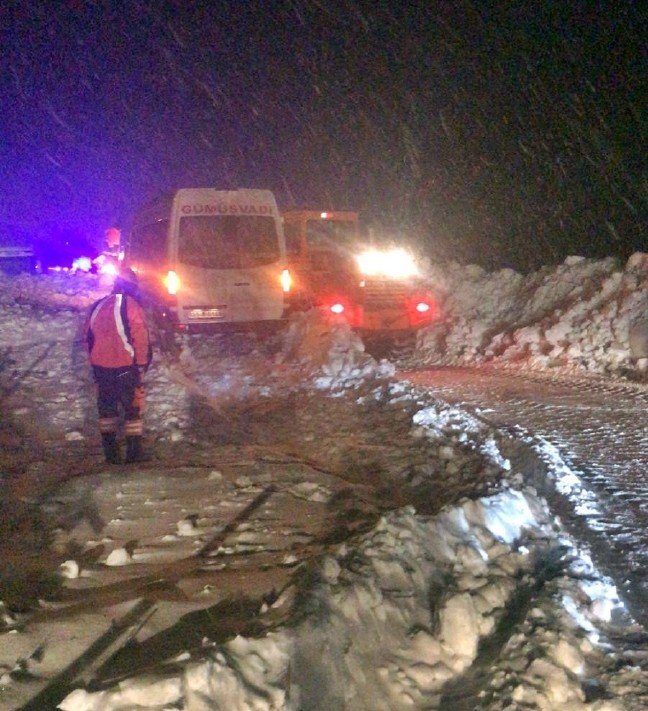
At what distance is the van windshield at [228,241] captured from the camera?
1358cm

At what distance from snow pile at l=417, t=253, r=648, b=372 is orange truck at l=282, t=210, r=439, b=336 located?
95cm

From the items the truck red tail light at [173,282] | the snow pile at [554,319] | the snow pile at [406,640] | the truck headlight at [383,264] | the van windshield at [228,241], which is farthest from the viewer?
the truck headlight at [383,264]

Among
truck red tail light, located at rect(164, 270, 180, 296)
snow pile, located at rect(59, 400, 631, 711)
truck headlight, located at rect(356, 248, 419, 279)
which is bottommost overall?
snow pile, located at rect(59, 400, 631, 711)

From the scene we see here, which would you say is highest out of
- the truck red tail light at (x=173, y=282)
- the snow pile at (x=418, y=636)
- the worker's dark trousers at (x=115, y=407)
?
the truck red tail light at (x=173, y=282)

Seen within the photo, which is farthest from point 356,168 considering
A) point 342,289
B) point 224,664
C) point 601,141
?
point 224,664

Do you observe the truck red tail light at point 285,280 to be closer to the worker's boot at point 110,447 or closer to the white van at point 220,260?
the white van at point 220,260

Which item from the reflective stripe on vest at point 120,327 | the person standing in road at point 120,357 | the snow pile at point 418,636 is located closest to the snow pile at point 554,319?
the person standing in road at point 120,357

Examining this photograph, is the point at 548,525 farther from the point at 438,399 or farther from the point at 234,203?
the point at 234,203

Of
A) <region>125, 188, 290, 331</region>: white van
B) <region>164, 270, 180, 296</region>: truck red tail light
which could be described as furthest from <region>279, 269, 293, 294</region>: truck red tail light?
<region>164, 270, 180, 296</region>: truck red tail light

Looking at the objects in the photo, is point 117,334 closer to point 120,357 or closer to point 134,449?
point 120,357

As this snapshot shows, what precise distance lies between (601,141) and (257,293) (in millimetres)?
11642

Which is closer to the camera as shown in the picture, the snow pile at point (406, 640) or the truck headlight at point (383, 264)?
the snow pile at point (406, 640)

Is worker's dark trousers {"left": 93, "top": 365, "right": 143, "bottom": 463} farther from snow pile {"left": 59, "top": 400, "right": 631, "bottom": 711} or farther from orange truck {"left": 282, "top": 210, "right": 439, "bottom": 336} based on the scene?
orange truck {"left": 282, "top": 210, "right": 439, "bottom": 336}

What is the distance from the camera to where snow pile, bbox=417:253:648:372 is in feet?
46.4
